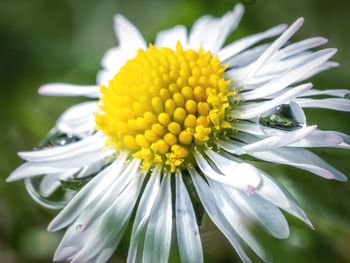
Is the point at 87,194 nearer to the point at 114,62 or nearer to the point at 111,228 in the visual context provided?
the point at 111,228

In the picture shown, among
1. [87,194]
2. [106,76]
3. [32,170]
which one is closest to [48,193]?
[32,170]

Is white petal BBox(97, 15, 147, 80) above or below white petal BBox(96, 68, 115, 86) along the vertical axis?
above

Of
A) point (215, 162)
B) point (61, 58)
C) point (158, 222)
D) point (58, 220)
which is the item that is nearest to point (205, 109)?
point (215, 162)

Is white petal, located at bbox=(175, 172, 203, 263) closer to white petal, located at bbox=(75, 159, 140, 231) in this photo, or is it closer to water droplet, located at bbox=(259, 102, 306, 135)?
white petal, located at bbox=(75, 159, 140, 231)

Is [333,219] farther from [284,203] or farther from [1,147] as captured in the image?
[1,147]

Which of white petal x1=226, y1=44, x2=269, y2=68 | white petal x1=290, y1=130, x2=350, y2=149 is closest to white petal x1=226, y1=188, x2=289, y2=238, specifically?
white petal x1=290, y1=130, x2=350, y2=149
